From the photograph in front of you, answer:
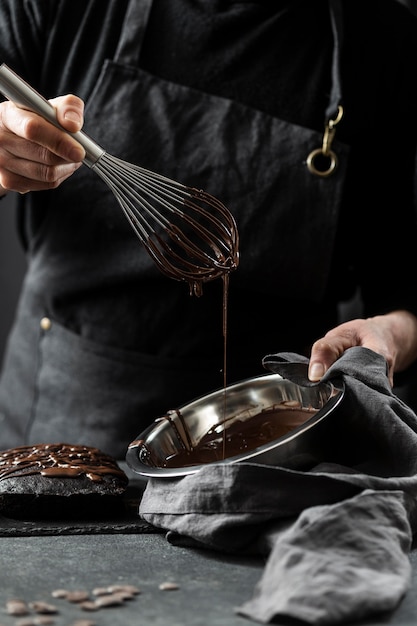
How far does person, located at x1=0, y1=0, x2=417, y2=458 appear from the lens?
1468mm

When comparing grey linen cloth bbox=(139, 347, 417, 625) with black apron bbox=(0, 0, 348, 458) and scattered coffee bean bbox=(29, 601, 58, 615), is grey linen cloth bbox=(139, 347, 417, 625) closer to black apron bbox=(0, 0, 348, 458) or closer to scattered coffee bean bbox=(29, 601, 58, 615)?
scattered coffee bean bbox=(29, 601, 58, 615)

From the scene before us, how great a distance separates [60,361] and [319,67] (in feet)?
2.21

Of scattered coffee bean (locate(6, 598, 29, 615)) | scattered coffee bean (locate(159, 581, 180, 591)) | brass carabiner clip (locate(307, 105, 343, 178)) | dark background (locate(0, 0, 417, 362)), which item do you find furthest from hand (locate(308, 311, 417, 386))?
dark background (locate(0, 0, 417, 362))

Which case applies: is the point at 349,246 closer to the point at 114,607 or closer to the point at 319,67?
the point at 319,67

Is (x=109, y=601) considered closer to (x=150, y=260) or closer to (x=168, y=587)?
(x=168, y=587)

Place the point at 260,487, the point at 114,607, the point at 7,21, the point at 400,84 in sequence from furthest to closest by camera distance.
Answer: the point at 400,84 < the point at 7,21 < the point at 260,487 < the point at 114,607

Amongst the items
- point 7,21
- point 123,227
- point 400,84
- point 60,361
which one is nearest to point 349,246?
point 400,84

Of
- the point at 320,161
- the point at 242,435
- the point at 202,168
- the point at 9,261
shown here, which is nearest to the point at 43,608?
the point at 242,435

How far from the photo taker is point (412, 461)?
3.37 feet

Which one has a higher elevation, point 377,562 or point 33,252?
point 33,252

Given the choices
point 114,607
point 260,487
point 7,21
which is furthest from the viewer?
point 7,21

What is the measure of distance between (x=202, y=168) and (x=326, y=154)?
0.69 ft

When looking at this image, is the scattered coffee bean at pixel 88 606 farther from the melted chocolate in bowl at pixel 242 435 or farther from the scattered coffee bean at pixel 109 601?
the melted chocolate in bowl at pixel 242 435

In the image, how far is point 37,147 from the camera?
1088mm
